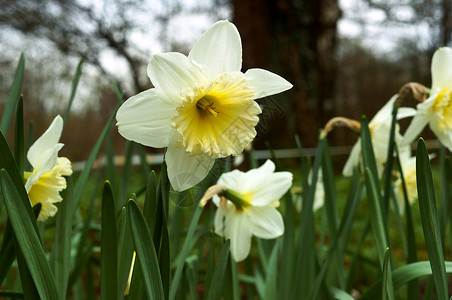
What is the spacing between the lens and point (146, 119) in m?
0.55

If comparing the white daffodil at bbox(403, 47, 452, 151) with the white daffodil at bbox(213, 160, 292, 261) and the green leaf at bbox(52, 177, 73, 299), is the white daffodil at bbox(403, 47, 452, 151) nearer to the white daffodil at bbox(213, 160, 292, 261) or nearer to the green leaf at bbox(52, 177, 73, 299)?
the white daffodil at bbox(213, 160, 292, 261)

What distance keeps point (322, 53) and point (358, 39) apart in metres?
3.82

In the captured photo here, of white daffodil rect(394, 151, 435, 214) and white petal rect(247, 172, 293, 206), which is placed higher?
white petal rect(247, 172, 293, 206)

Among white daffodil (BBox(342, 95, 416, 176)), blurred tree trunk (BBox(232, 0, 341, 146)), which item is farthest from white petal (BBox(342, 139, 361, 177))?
blurred tree trunk (BBox(232, 0, 341, 146))

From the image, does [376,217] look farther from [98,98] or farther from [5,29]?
[5,29]

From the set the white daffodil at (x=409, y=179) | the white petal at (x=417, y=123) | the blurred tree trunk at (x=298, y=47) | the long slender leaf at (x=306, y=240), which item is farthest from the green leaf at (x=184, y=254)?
the blurred tree trunk at (x=298, y=47)

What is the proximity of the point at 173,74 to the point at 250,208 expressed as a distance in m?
0.46

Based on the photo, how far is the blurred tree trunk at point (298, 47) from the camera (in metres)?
3.21

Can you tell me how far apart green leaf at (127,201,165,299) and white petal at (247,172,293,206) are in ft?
1.27

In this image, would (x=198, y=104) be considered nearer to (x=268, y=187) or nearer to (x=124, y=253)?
(x=124, y=253)

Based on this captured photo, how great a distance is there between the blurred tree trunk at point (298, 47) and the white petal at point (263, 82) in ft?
7.99

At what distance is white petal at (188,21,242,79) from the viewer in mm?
572

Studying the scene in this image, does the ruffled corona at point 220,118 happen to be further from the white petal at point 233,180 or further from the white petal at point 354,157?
the white petal at point 354,157

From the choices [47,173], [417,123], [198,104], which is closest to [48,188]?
[47,173]
